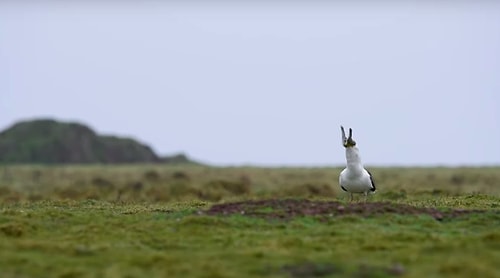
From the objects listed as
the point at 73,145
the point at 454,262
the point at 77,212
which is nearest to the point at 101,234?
the point at 77,212

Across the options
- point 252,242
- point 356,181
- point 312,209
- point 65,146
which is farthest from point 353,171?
point 65,146

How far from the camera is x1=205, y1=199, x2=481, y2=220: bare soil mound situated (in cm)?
1609

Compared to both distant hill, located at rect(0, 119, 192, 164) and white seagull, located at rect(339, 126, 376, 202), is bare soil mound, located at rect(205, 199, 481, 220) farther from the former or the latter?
distant hill, located at rect(0, 119, 192, 164)

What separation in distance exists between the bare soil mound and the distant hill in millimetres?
104711

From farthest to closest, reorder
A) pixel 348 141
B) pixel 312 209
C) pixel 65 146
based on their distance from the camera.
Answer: pixel 65 146, pixel 348 141, pixel 312 209

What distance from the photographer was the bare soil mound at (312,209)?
1609cm

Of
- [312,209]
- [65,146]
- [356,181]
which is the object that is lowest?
[312,209]

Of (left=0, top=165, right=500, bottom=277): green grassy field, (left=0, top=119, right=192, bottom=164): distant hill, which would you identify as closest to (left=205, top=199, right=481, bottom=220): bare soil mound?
(left=0, top=165, right=500, bottom=277): green grassy field

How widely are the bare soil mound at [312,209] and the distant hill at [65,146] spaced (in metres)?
105

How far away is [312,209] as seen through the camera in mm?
16375

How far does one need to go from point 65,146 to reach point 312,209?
354 ft

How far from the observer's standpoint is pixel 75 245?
44.3ft

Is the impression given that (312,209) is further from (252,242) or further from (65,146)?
(65,146)

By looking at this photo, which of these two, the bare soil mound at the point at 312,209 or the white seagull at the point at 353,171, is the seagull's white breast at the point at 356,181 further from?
the bare soil mound at the point at 312,209
